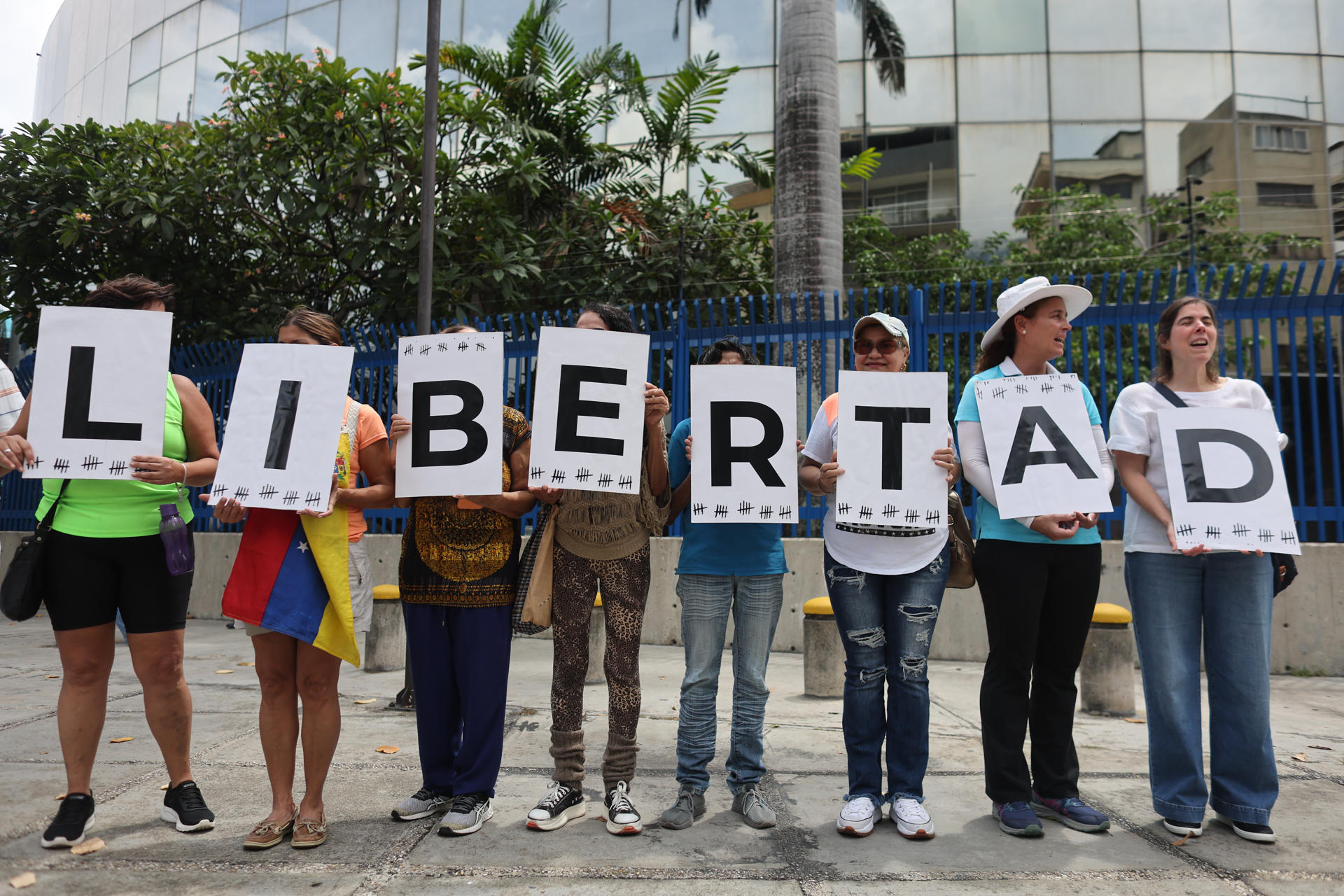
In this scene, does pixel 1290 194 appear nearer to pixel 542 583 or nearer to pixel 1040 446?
pixel 1040 446

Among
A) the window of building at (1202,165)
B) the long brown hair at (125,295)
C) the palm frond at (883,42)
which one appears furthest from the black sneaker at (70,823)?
the window of building at (1202,165)

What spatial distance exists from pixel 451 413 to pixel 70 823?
198 cm

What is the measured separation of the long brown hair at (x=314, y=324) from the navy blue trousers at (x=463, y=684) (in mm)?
1108

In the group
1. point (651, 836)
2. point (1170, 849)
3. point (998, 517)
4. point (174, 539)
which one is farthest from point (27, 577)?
point (1170, 849)

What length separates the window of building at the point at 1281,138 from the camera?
17.8m

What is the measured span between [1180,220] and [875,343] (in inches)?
591

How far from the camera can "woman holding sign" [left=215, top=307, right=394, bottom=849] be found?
323cm

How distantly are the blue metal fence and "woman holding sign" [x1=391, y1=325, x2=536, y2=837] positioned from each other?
106 inches

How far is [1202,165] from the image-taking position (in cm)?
1759

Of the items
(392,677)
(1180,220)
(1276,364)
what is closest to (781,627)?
(392,677)

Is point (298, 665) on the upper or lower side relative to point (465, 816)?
upper

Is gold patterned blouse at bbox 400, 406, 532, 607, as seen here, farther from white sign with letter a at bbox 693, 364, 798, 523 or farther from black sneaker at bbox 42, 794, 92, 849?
black sneaker at bbox 42, 794, 92, 849

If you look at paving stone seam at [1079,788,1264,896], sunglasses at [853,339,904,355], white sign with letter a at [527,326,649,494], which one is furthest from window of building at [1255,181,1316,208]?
white sign with letter a at [527,326,649,494]

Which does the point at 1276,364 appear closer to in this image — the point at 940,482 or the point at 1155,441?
the point at 1155,441
